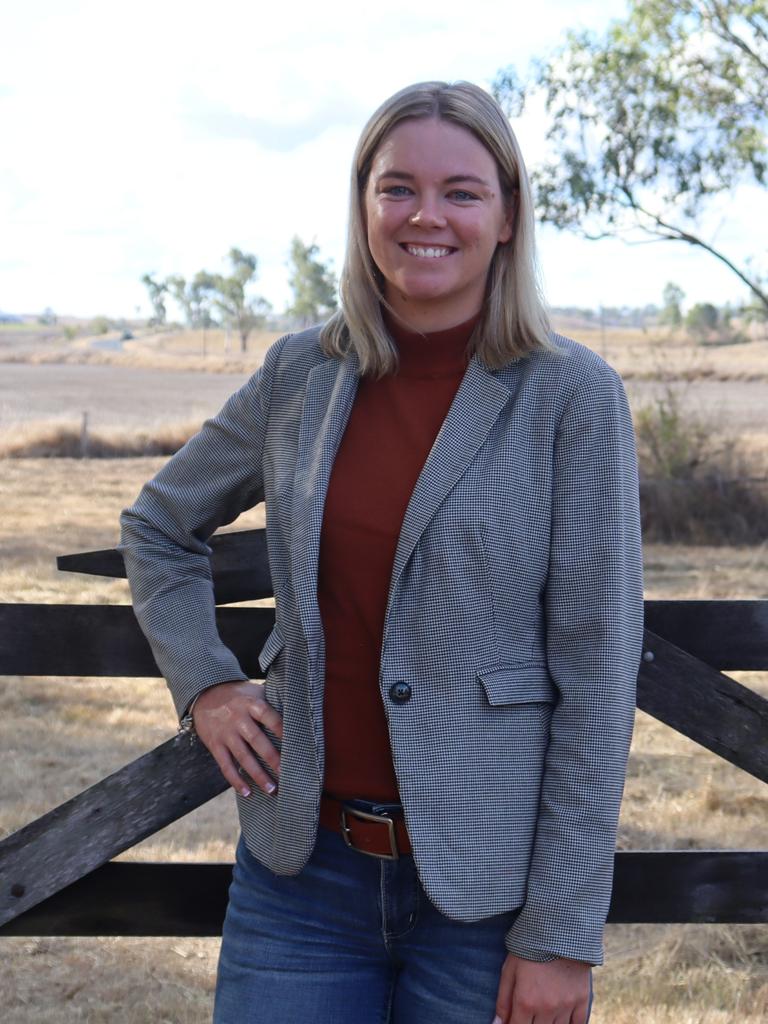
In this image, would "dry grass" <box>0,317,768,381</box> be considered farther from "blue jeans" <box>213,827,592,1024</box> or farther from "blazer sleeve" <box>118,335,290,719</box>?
"blue jeans" <box>213,827,592,1024</box>

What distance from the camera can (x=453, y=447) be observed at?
180 cm

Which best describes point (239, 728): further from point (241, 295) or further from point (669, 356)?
point (241, 295)

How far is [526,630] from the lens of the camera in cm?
178

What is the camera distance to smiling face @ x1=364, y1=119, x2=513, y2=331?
1836mm

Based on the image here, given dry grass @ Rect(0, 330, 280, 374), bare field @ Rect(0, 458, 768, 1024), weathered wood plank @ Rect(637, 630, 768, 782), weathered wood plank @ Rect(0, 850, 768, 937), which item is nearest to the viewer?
weathered wood plank @ Rect(637, 630, 768, 782)

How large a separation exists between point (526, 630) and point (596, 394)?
351mm

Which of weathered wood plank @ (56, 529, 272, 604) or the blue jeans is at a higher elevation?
weathered wood plank @ (56, 529, 272, 604)

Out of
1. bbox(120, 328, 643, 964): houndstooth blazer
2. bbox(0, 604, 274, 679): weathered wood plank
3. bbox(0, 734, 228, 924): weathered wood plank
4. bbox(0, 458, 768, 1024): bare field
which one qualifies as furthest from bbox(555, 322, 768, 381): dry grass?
bbox(120, 328, 643, 964): houndstooth blazer

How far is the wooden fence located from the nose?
845 millimetres

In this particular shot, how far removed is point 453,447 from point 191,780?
99 cm

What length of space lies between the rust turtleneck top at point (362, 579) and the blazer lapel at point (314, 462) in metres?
0.02

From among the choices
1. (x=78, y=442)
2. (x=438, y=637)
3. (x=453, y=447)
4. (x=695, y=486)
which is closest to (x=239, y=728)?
(x=438, y=637)

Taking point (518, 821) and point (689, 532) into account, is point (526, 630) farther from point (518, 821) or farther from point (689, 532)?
point (689, 532)

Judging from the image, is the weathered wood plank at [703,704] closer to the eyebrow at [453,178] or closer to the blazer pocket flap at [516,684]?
the blazer pocket flap at [516,684]
